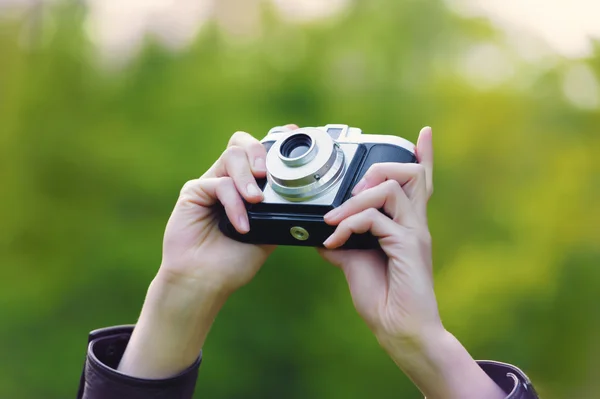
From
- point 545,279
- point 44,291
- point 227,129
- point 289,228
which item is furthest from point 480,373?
point 44,291

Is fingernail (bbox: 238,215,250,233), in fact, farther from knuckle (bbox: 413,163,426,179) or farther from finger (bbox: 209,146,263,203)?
knuckle (bbox: 413,163,426,179)

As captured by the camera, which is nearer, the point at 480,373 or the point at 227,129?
the point at 480,373

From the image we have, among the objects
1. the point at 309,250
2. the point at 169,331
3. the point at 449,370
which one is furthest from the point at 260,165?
the point at 309,250

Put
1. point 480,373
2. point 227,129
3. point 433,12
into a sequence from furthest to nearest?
point 433,12
point 227,129
point 480,373

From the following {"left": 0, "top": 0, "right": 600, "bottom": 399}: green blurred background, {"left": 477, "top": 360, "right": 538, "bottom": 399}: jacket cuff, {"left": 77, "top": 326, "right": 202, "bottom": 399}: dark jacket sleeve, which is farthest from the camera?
{"left": 0, "top": 0, "right": 600, "bottom": 399}: green blurred background

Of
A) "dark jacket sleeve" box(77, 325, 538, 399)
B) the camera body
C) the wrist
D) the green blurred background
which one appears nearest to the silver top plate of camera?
the camera body

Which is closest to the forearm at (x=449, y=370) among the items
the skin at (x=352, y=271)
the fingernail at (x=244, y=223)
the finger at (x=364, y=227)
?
the skin at (x=352, y=271)

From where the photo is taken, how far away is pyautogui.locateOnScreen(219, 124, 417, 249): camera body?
0.92 metres

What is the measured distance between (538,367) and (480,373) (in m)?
2.76

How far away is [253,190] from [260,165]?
6 cm

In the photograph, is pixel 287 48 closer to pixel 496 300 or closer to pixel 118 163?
pixel 118 163

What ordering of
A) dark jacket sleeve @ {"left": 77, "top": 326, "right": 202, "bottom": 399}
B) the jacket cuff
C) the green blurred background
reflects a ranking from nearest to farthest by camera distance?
the jacket cuff < dark jacket sleeve @ {"left": 77, "top": 326, "right": 202, "bottom": 399} < the green blurred background

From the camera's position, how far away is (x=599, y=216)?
346 cm

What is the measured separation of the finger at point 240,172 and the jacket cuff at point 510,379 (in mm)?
391
